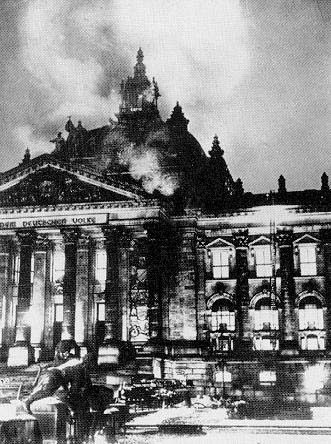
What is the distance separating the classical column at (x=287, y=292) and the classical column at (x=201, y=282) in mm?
5630

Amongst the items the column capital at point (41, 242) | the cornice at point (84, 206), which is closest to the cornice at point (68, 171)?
the cornice at point (84, 206)

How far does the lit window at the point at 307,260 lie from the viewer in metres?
45.4

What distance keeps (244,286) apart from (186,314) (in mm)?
4628

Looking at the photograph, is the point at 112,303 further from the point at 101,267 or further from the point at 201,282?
the point at 201,282

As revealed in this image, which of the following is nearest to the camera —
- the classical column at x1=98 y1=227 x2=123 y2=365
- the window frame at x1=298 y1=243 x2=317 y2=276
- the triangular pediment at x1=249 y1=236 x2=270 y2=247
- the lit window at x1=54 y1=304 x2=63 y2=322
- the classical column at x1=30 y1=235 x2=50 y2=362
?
the classical column at x1=98 y1=227 x2=123 y2=365

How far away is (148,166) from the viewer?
5503 cm

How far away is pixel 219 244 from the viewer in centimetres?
4672

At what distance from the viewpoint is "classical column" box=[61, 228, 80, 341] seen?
4228 centimetres

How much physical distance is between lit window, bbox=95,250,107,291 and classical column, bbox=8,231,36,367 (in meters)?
4.90

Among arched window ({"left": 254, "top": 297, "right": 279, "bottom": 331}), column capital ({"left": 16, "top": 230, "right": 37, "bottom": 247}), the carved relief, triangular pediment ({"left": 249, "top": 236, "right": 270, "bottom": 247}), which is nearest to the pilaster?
triangular pediment ({"left": 249, "top": 236, "right": 270, "bottom": 247})

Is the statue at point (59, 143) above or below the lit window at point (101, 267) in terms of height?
above

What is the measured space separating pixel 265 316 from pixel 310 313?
3163 mm

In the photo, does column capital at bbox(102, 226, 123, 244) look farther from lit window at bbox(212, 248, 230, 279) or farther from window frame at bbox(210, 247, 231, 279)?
lit window at bbox(212, 248, 230, 279)

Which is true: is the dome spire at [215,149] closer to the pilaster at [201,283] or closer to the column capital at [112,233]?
the pilaster at [201,283]
